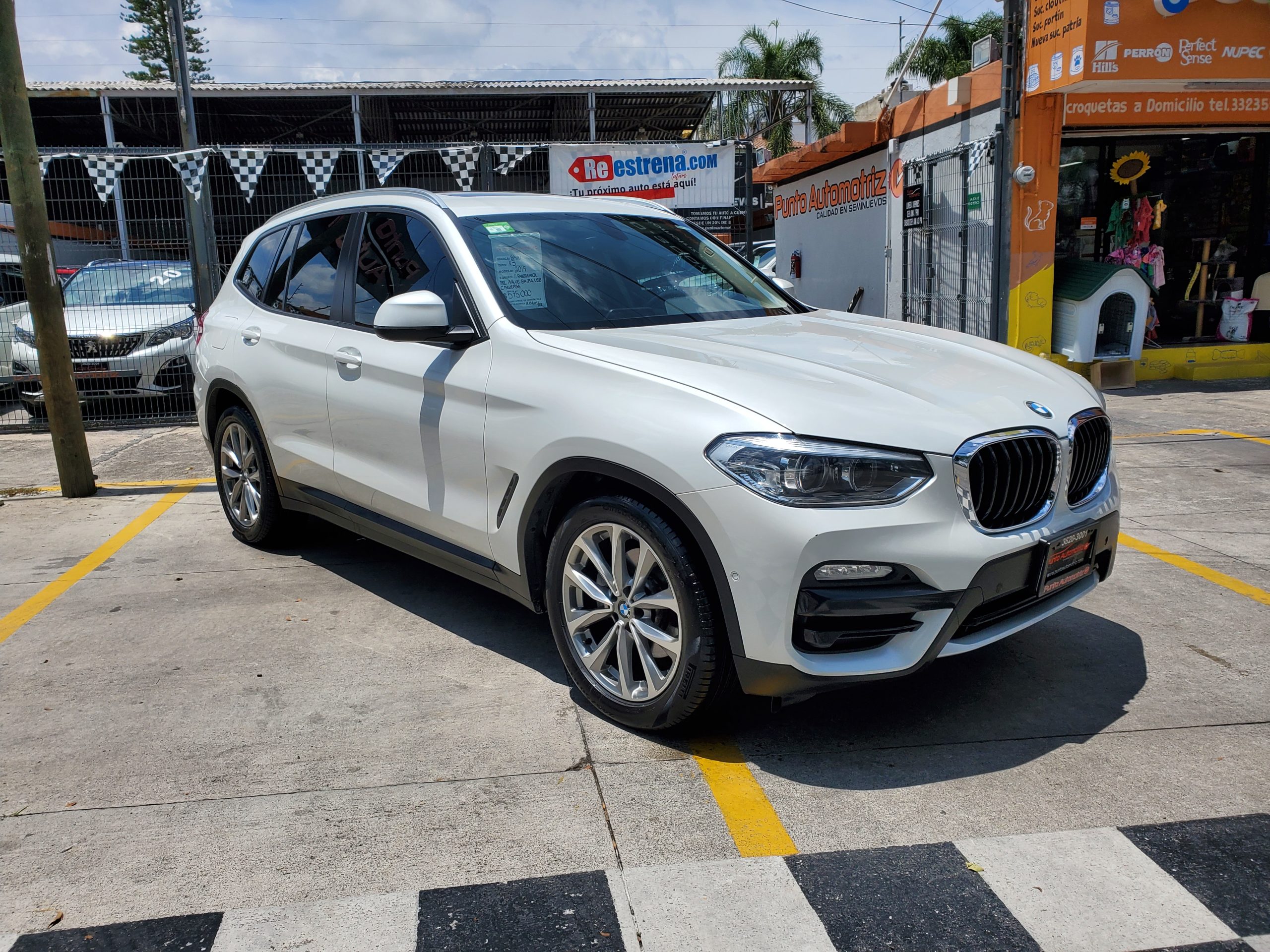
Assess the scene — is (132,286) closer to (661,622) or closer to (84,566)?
(84,566)

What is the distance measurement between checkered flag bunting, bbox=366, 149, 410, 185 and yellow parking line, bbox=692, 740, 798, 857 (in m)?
8.91

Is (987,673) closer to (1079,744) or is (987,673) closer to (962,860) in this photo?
(1079,744)

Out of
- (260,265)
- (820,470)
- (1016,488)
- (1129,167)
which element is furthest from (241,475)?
(1129,167)

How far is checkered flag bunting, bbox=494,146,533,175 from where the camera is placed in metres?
10.6

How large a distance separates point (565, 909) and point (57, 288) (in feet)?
21.4

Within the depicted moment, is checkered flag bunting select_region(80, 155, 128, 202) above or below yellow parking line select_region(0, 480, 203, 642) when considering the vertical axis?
above

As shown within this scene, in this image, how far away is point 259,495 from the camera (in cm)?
555

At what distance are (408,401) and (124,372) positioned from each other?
7.44 m

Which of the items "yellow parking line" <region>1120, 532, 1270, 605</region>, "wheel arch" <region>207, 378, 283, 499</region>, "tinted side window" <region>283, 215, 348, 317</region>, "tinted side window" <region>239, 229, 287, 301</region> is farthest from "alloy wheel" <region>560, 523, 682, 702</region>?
"yellow parking line" <region>1120, 532, 1270, 605</region>

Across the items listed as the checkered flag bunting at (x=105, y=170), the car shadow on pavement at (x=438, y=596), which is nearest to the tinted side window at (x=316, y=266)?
the car shadow on pavement at (x=438, y=596)

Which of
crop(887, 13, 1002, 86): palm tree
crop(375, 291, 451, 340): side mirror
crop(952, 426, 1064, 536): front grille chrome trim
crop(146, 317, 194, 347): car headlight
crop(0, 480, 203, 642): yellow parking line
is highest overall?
crop(887, 13, 1002, 86): palm tree

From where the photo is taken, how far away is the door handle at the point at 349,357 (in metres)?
4.43

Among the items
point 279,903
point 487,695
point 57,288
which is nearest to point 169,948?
point 279,903

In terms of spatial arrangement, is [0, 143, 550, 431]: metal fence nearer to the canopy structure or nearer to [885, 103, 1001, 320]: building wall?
[885, 103, 1001, 320]: building wall
